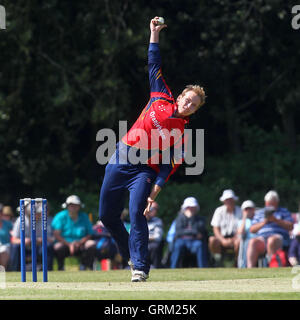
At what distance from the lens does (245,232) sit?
1406cm

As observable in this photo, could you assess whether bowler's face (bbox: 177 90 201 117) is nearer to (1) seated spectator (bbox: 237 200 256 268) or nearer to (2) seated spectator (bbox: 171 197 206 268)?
(1) seated spectator (bbox: 237 200 256 268)

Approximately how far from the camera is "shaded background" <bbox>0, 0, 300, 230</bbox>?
17000 millimetres

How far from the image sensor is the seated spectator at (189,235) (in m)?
14.1

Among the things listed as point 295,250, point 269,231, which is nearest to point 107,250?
point 269,231

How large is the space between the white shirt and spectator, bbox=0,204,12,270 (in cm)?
342

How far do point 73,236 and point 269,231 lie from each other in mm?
3308

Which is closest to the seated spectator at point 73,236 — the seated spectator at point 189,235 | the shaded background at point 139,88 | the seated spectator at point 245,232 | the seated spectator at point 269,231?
the seated spectator at point 189,235

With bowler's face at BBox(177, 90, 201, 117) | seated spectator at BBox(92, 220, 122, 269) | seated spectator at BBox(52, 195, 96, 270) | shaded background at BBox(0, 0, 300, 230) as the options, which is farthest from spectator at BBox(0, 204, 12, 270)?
bowler's face at BBox(177, 90, 201, 117)

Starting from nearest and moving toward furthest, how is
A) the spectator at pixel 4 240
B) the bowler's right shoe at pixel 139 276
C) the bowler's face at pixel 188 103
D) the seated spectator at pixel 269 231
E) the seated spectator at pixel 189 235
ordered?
1. the bowler's face at pixel 188 103
2. the bowler's right shoe at pixel 139 276
3. the seated spectator at pixel 269 231
4. the spectator at pixel 4 240
5. the seated spectator at pixel 189 235

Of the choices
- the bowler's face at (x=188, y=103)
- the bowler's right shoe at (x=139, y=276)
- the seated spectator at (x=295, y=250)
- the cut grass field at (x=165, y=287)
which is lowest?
the cut grass field at (x=165, y=287)

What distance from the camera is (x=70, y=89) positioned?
16.9 meters

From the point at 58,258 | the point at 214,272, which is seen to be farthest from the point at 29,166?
the point at 214,272

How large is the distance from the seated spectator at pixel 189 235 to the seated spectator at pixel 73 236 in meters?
1.39

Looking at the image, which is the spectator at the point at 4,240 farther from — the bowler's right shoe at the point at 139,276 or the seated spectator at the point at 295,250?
the bowler's right shoe at the point at 139,276
